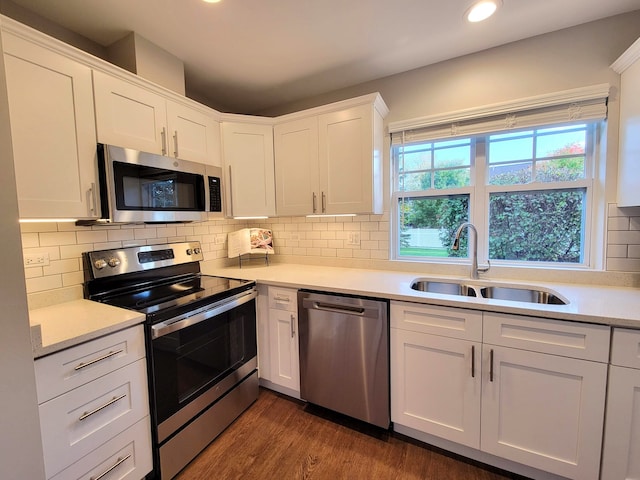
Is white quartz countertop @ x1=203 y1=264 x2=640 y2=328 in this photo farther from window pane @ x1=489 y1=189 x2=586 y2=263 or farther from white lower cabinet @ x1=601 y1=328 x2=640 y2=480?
window pane @ x1=489 y1=189 x2=586 y2=263

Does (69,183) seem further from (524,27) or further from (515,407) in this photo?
(524,27)

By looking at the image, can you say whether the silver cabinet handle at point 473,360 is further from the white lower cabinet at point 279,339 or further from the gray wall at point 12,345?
the gray wall at point 12,345

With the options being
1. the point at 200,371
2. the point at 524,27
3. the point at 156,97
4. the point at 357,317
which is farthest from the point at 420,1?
the point at 200,371

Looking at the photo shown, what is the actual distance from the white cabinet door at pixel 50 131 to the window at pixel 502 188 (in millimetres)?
1930

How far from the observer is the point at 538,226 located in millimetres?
1902

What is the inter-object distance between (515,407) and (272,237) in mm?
2119

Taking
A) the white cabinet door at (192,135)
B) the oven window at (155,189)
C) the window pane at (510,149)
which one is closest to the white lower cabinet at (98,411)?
the oven window at (155,189)

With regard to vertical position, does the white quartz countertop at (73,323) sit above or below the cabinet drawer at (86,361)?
above

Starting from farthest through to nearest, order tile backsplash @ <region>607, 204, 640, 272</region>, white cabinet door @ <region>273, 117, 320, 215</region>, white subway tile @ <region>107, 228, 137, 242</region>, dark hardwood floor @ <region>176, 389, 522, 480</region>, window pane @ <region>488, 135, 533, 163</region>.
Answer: white cabinet door @ <region>273, 117, 320, 215</region>
window pane @ <region>488, 135, 533, 163</region>
white subway tile @ <region>107, 228, 137, 242</region>
tile backsplash @ <region>607, 204, 640, 272</region>
dark hardwood floor @ <region>176, 389, 522, 480</region>

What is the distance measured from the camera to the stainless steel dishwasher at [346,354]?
1.64m

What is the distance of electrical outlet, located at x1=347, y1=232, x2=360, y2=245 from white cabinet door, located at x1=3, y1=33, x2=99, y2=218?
5.52 ft

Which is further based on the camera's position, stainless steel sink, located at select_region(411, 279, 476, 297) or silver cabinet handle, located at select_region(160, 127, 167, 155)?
stainless steel sink, located at select_region(411, 279, 476, 297)

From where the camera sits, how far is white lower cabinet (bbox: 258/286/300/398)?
194 cm

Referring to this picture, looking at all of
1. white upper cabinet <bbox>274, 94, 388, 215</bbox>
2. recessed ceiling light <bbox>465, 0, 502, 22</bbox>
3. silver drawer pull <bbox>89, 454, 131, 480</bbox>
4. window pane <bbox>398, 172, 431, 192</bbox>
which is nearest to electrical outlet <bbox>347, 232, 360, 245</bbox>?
white upper cabinet <bbox>274, 94, 388, 215</bbox>
